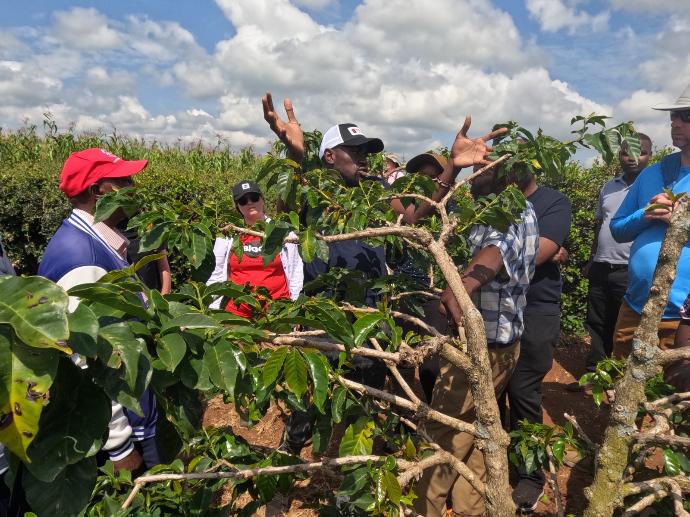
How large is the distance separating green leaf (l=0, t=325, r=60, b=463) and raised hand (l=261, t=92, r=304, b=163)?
2.07 m

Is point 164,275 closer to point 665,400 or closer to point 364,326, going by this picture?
point 364,326

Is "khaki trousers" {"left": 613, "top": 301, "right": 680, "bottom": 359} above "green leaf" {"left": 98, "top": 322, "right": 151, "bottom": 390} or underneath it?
underneath

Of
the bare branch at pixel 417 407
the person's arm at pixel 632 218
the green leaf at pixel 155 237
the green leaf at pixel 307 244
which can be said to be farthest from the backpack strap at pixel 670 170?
the green leaf at pixel 155 237

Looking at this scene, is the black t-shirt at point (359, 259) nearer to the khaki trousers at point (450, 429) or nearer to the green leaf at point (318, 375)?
the khaki trousers at point (450, 429)

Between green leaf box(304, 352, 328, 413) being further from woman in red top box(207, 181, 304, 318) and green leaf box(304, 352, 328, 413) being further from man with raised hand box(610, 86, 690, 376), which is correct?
woman in red top box(207, 181, 304, 318)

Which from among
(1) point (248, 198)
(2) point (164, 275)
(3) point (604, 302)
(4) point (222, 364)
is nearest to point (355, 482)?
(4) point (222, 364)

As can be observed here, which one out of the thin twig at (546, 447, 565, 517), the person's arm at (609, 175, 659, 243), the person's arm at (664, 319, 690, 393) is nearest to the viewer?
the thin twig at (546, 447, 565, 517)

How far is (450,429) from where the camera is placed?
2486 mm

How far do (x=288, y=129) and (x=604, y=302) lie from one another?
3659 millimetres

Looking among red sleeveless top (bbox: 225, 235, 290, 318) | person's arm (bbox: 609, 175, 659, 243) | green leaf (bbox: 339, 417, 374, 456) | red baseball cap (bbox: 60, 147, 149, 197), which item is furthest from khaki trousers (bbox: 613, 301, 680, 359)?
red baseball cap (bbox: 60, 147, 149, 197)

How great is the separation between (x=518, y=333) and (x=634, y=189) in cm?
114

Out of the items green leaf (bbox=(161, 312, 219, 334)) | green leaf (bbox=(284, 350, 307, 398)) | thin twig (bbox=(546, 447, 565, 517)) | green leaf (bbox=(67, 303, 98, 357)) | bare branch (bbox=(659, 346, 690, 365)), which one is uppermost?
green leaf (bbox=(67, 303, 98, 357))

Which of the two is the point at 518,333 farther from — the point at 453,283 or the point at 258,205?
the point at 258,205

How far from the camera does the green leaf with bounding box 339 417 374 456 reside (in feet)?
4.54
